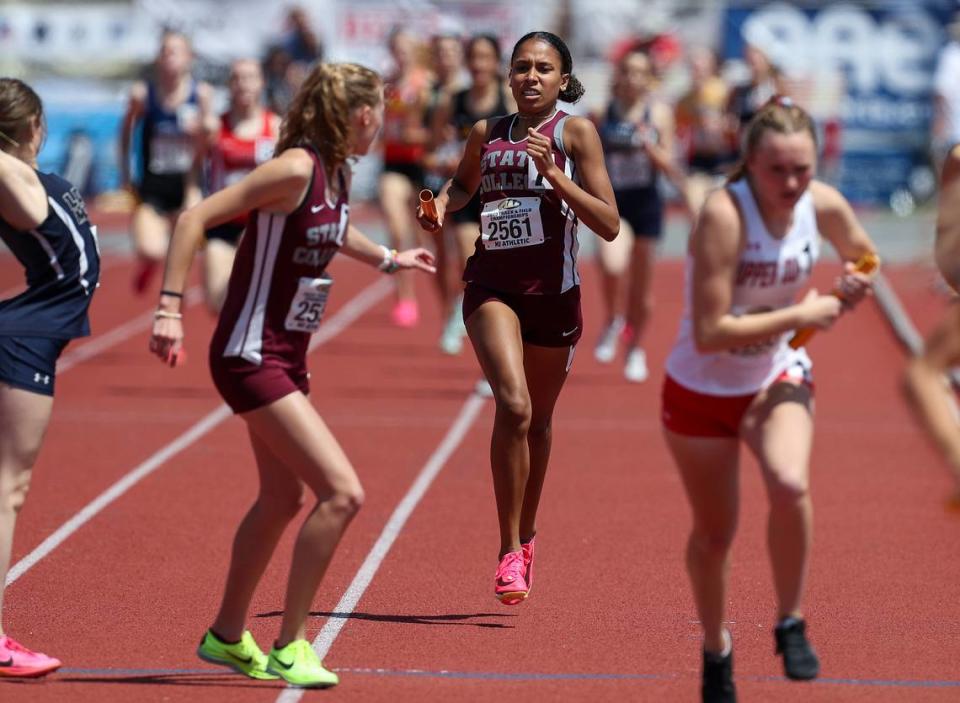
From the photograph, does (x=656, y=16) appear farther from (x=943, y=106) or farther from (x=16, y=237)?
(x=16, y=237)

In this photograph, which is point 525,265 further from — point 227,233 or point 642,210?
point 642,210

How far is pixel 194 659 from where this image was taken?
6195mm

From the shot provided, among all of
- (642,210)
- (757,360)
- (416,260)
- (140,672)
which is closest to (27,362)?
(140,672)

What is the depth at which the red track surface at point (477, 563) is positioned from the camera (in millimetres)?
A: 6020

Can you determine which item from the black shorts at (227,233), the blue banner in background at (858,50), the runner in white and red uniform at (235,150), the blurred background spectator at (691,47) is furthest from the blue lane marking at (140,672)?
the blue banner in background at (858,50)

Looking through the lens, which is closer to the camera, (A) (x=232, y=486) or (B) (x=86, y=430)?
(A) (x=232, y=486)

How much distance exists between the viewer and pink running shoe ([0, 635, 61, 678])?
5871 mm

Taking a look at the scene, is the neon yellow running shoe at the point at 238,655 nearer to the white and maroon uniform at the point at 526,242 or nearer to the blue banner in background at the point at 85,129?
the white and maroon uniform at the point at 526,242

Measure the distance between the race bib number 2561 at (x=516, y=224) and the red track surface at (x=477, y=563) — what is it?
1.40 m

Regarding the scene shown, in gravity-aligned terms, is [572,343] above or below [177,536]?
above

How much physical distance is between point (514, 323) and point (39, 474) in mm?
3959

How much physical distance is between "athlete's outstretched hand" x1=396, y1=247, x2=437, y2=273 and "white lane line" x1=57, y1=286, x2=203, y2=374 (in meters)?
7.56

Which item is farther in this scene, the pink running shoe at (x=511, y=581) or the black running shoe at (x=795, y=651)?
the pink running shoe at (x=511, y=581)

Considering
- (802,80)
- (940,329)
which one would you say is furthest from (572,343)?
(802,80)
